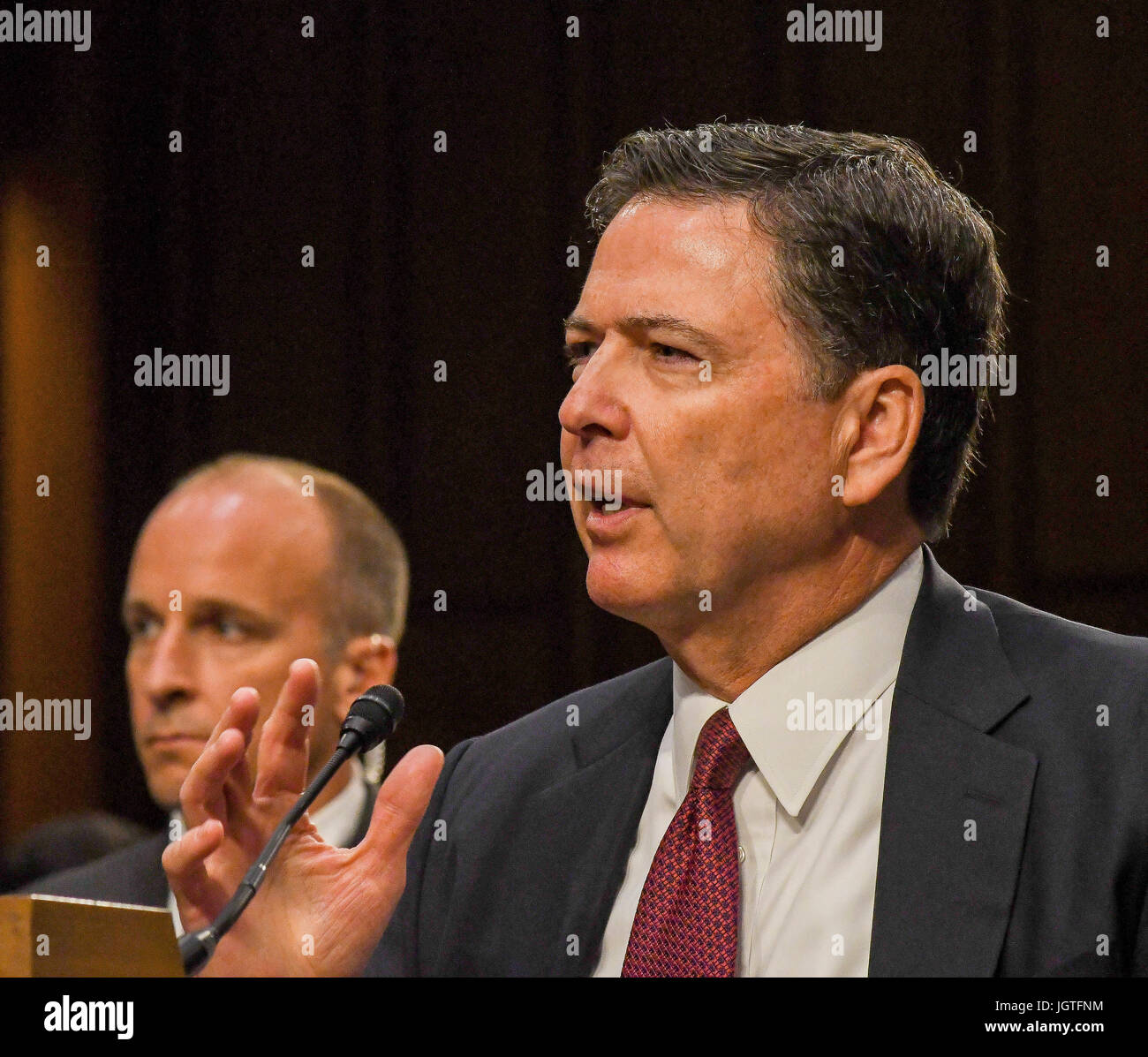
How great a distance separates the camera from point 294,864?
4.75 feet

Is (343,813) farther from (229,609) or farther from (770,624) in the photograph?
(770,624)

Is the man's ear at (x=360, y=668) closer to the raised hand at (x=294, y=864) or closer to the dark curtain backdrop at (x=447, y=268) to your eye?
the dark curtain backdrop at (x=447, y=268)

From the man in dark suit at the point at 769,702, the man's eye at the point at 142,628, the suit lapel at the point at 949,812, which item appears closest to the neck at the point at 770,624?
the man in dark suit at the point at 769,702

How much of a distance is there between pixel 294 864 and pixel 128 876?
3.16 feet

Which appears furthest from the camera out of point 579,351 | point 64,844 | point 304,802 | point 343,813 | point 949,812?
point 64,844

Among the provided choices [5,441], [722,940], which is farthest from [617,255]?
[5,441]

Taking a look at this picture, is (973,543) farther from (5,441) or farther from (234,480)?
(5,441)

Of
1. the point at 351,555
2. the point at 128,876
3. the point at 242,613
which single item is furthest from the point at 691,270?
the point at 128,876

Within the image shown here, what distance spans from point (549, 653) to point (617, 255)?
Result: 2.74 ft

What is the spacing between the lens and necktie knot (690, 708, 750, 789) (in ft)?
4.84

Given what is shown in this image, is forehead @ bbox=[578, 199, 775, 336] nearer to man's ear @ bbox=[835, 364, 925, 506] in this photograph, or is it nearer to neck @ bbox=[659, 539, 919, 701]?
man's ear @ bbox=[835, 364, 925, 506]

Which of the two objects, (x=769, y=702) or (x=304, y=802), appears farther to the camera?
(x=769, y=702)

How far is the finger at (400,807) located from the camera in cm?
143

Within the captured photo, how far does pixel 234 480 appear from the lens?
91.7 inches
